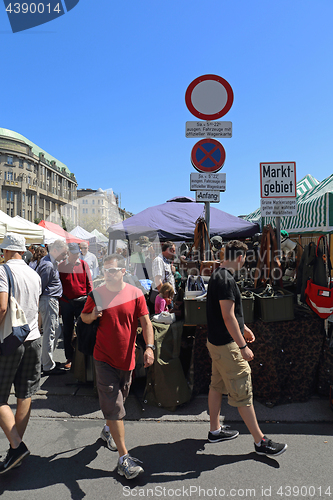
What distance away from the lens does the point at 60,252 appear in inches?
196

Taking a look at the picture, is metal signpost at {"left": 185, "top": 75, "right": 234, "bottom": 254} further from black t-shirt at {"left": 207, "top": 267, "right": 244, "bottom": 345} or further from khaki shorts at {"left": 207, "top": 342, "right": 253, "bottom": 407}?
khaki shorts at {"left": 207, "top": 342, "right": 253, "bottom": 407}

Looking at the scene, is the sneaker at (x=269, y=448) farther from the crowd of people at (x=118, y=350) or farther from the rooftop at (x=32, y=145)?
the rooftop at (x=32, y=145)

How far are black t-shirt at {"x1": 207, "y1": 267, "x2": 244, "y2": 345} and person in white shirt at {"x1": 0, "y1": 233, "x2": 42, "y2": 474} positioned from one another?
5.26 feet

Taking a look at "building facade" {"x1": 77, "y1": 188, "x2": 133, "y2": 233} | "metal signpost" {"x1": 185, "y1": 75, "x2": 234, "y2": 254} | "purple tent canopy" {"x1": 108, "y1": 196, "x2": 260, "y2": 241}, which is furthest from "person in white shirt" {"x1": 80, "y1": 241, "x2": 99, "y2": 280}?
"building facade" {"x1": 77, "y1": 188, "x2": 133, "y2": 233}

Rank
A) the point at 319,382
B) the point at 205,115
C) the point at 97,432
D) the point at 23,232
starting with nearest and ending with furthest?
the point at 97,432 < the point at 319,382 < the point at 205,115 < the point at 23,232

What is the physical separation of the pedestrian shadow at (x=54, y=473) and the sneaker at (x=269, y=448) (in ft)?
4.16

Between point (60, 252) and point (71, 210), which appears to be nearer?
point (71, 210)

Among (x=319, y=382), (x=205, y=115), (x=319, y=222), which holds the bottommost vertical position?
(x=319, y=382)

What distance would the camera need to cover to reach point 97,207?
1901mm

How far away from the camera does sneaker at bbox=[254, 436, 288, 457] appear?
280cm

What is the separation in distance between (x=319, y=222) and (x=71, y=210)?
6.11 meters

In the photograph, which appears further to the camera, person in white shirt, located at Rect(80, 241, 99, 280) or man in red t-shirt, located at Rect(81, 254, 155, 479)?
person in white shirt, located at Rect(80, 241, 99, 280)

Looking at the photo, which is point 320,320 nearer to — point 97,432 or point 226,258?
point 226,258

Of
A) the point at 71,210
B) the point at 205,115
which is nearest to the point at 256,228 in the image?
the point at 205,115
